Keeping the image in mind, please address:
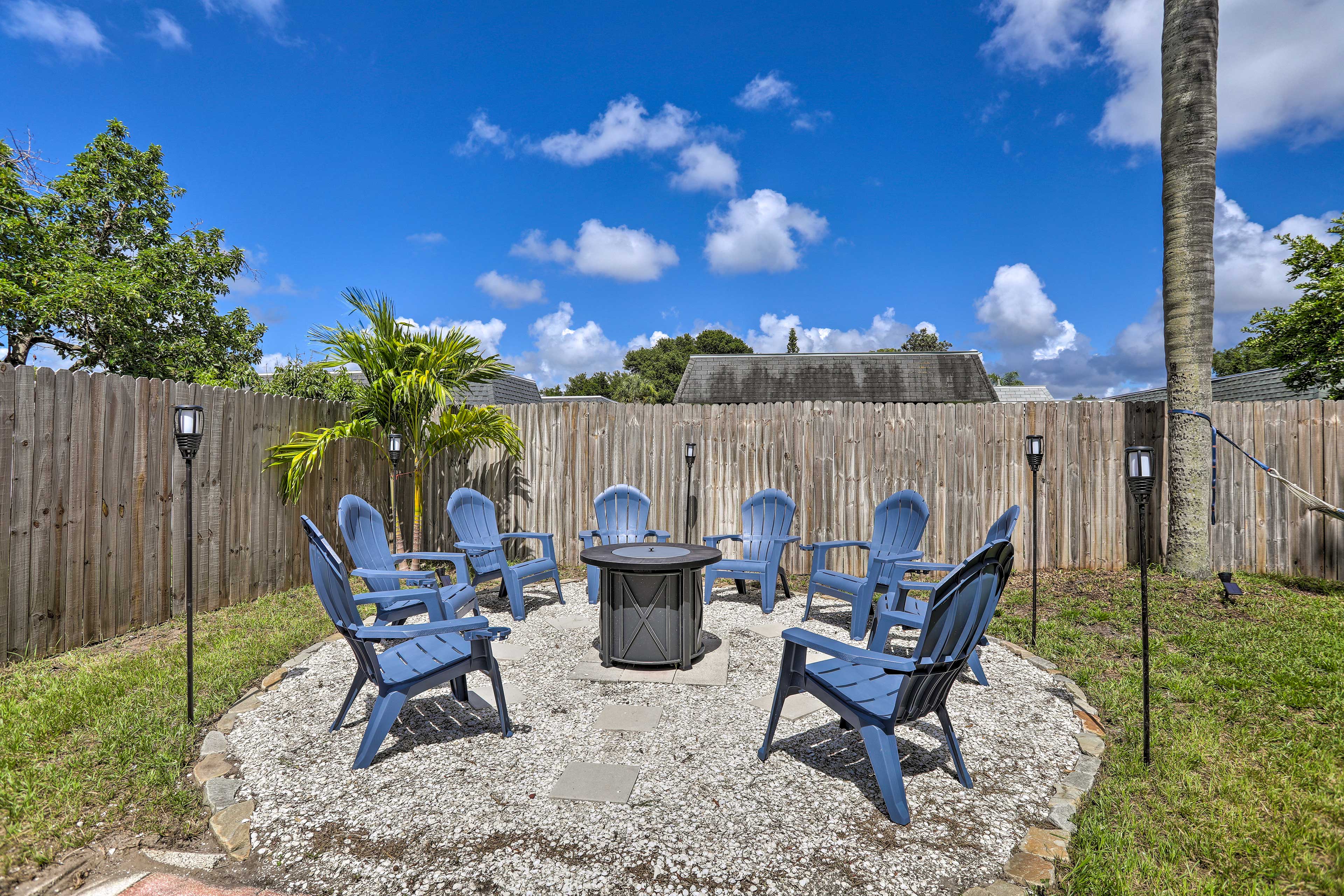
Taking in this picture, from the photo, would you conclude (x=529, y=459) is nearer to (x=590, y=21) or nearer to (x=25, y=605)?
(x=25, y=605)

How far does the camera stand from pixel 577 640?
4172mm

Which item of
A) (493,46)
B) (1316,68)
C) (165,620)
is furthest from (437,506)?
(1316,68)

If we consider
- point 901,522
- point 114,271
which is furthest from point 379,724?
point 114,271

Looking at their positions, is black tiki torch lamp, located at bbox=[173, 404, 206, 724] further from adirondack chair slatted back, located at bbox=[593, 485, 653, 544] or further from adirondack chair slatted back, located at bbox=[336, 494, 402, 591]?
adirondack chair slatted back, located at bbox=[593, 485, 653, 544]

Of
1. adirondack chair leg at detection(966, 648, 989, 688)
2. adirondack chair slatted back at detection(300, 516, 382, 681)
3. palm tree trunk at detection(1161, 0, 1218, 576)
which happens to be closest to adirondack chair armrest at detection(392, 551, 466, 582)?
adirondack chair slatted back at detection(300, 516, 382, 681)

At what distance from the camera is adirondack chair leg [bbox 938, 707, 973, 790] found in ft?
7.38

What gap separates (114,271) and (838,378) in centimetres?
1757

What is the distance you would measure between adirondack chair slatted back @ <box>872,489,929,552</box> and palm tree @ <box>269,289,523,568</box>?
3766 millimetres

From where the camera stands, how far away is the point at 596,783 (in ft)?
7.40

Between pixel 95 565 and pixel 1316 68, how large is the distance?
13.2 m

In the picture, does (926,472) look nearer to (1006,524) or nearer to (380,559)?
(1006,524)

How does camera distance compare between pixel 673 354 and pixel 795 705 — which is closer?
pixel 795 705

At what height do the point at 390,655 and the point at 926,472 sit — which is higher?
the point at 926,472

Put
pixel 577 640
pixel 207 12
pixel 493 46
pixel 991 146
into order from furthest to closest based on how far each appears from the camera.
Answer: pixel 991 146
pixel 493 46
pixel 207 12
pixel 577 640
